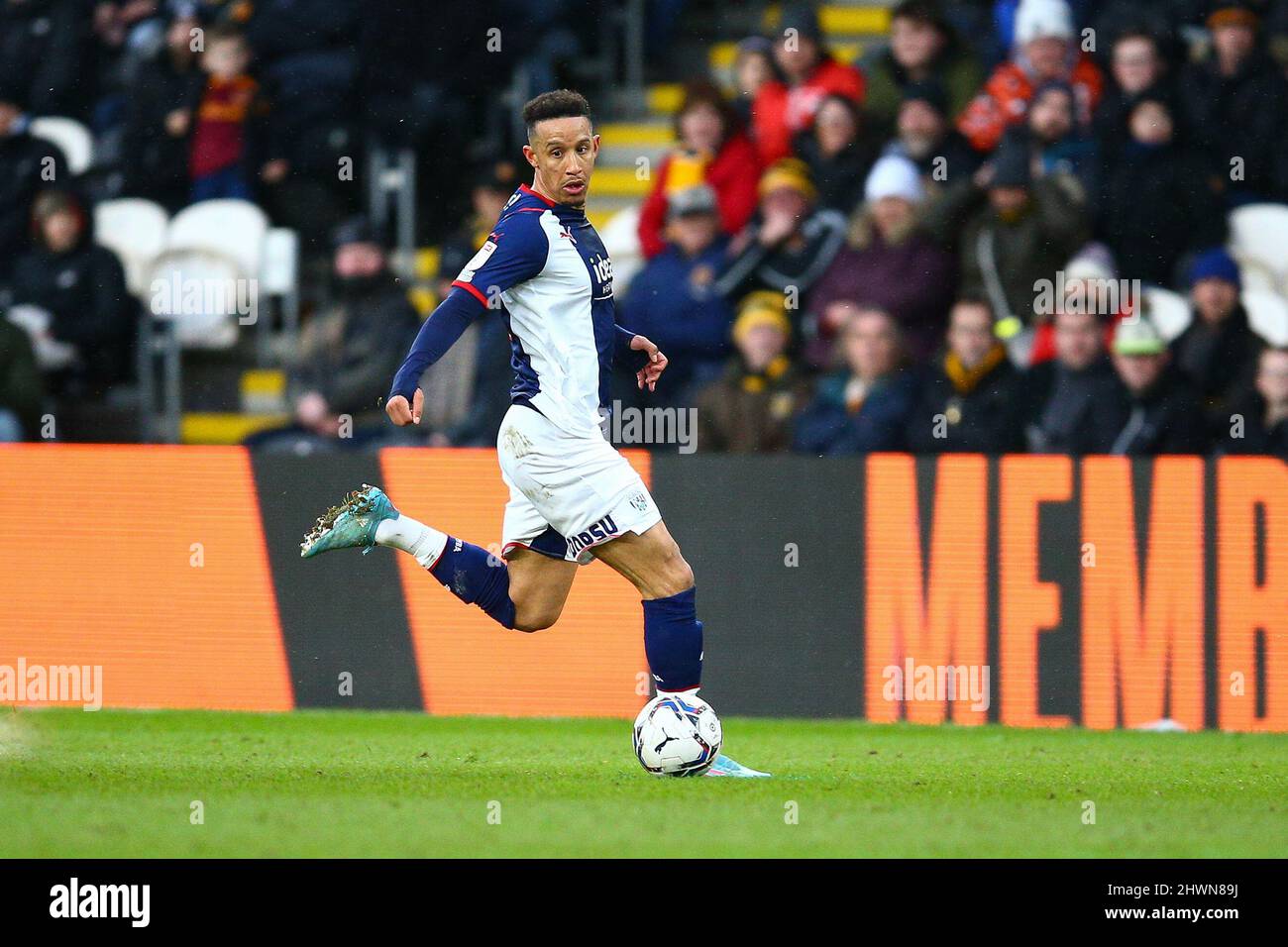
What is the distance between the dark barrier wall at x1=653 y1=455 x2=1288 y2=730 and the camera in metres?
9.88

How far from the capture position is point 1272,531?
9.84 meters

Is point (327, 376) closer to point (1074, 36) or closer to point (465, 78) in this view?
point (465, 78)

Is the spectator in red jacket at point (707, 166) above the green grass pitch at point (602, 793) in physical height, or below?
above

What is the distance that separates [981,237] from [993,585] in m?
2.39

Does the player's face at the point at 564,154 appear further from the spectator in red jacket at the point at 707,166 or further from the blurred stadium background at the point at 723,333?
the spectator in red jacket at the point at 707,166

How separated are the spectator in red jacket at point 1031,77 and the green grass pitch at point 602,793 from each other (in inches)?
157

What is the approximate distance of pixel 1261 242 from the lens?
11844 mm

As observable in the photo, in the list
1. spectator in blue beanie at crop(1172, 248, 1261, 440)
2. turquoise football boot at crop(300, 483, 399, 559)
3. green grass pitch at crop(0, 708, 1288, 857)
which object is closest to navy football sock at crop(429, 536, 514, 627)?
turquoise football boot at crop(300, 483, 399, 559)

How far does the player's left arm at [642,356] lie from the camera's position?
7.84 m

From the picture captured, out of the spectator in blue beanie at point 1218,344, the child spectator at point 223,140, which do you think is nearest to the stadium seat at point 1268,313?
the spectator in blue beanie at point 1218,344

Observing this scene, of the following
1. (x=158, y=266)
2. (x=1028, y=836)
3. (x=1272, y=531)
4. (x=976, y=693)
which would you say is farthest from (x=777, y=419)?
(x=1028, y=836)

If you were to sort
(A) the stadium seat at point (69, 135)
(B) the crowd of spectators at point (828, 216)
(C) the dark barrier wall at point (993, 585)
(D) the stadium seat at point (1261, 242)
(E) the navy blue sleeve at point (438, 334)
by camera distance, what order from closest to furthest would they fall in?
(E) the navy blue sleeve at point (438, 334) → (C) the dark barrier wall at point (993, 585) → (B) the crowd of spectators at point (828, 216) → (D) the stadium seat at point (1261, 242) → (A) the stadium seat at point (69, 135)

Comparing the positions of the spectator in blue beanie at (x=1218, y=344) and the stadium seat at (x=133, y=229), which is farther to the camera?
the stadium seat at (x=133, y=229)

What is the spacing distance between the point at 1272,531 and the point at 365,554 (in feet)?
14.5
